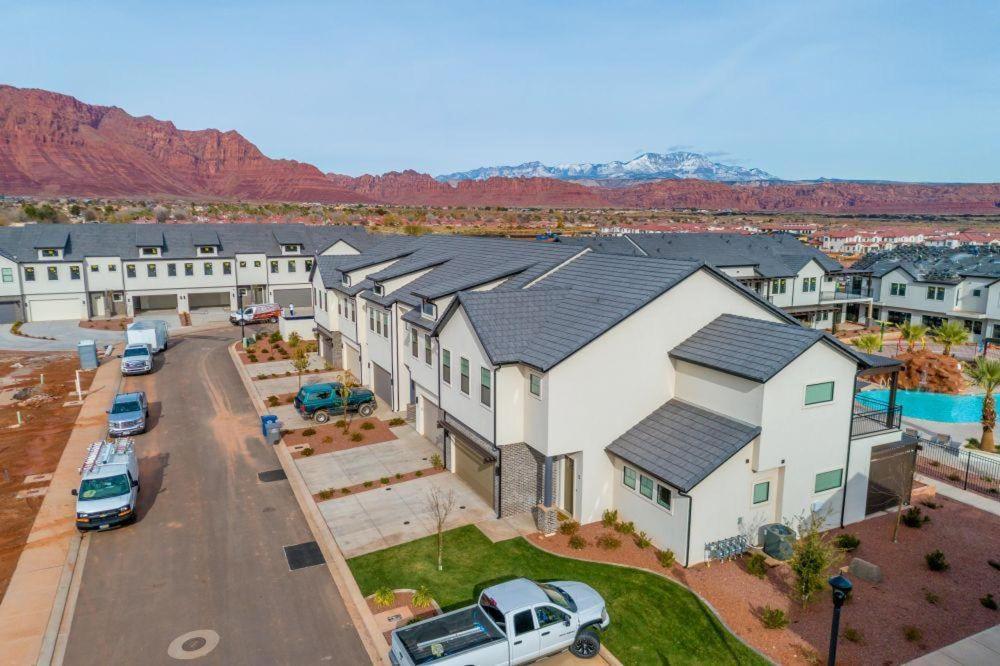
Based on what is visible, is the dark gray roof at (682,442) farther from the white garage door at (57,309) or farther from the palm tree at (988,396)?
the white garage door at (57,309)

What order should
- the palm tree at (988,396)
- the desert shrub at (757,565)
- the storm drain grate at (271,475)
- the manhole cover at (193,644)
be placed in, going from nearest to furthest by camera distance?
the manhole cover at (193,644)
the desert shrub at (757,565)
the storm drain grate at (271,475)
the palm tree at (988,396)

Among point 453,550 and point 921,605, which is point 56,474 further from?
point 921,605

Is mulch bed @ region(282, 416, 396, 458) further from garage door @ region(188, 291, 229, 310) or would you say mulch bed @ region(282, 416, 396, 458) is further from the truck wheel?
garage door @ region(188, 291, 229, 310)

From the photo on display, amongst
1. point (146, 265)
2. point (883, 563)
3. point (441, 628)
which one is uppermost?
point (146, 265)

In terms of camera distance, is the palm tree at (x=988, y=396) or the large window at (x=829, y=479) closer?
the large window at (x=829, y=479)

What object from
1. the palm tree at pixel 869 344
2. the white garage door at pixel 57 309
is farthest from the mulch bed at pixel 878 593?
the white garage door at pixel 57 309

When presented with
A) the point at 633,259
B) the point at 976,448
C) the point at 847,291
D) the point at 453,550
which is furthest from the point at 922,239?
the point at 453,550

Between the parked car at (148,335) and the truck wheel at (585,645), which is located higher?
the parked car at (148,335)
